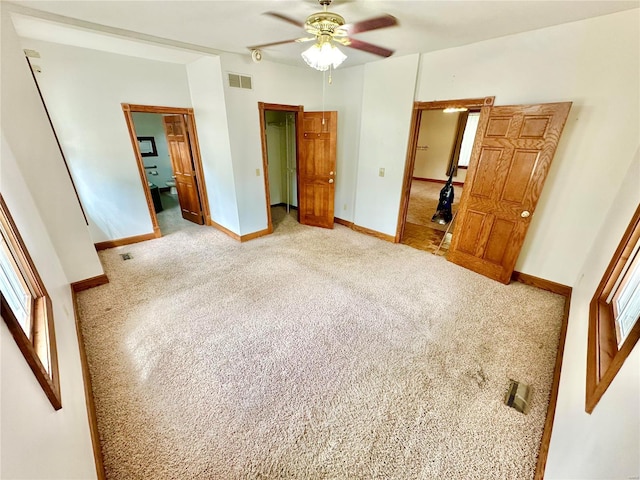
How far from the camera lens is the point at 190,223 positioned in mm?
4828

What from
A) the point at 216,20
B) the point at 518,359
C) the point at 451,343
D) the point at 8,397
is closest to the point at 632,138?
the point at 518,359

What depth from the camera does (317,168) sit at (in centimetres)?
437

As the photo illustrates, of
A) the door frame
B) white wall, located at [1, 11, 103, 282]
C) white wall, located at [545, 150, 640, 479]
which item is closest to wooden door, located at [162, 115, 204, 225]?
the door frame

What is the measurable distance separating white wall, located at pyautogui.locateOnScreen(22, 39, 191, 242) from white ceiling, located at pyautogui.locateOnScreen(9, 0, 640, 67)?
27cm

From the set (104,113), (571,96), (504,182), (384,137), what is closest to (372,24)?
(384,137)

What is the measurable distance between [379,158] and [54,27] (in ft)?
12.4

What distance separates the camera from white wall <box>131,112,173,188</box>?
232 inches

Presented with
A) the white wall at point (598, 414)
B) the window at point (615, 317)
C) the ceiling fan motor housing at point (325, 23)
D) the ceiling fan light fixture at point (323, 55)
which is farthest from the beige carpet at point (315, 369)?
the ceiling fan motor housing at point (325, 23)

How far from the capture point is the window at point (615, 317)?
1056mm

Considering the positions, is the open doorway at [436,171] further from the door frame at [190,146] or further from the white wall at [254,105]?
the door frame at [190,146]

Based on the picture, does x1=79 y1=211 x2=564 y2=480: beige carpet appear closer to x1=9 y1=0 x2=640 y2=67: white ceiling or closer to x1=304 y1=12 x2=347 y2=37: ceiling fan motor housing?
x1=304 y1=12 x2=347 y2=37: ceiling fan motor housing

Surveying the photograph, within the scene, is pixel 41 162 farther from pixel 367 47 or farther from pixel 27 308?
pixel 367 47

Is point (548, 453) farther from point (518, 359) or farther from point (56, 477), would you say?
point (56, 477)

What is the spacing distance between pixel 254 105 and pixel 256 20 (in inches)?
56.6
